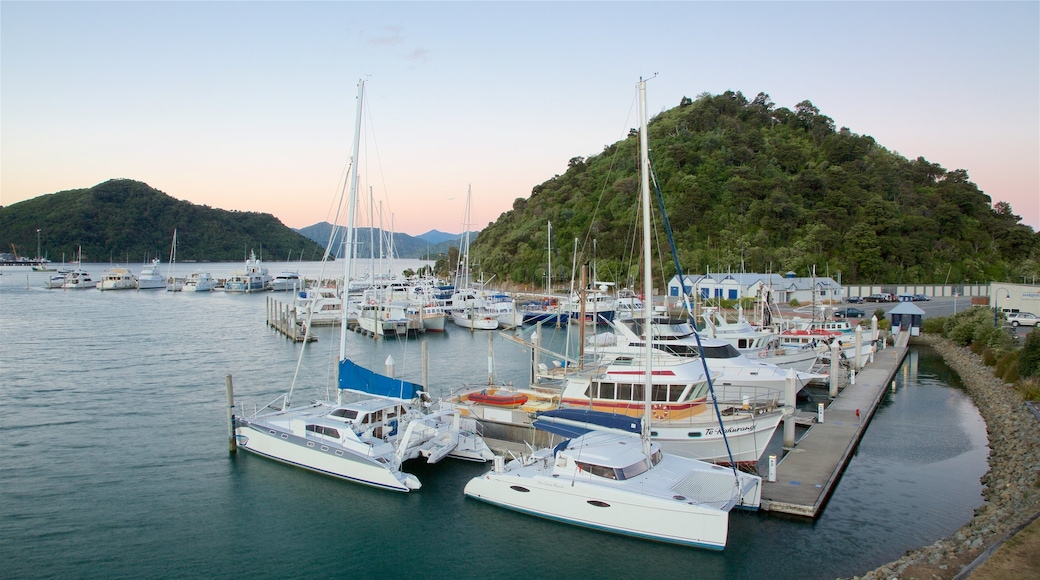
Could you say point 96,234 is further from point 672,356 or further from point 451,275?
point 672,356

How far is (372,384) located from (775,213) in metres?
80.9

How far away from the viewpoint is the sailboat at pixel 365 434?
19.4m

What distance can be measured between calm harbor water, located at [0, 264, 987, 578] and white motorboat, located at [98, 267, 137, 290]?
3063 inches

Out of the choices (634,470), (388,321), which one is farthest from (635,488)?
(388,321)

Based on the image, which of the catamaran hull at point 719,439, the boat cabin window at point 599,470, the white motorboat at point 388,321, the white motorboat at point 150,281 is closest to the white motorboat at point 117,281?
the white motorboat at point 150,281

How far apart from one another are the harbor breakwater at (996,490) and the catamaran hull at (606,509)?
10.6 ft

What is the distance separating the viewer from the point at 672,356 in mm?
22688

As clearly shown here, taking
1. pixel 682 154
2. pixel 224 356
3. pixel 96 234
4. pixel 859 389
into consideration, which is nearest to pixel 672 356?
pixel 859 389

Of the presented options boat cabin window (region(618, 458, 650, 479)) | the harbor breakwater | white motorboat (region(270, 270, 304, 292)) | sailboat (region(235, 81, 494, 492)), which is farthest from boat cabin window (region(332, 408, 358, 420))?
white motorboat (region(270, 270, 304, 292))

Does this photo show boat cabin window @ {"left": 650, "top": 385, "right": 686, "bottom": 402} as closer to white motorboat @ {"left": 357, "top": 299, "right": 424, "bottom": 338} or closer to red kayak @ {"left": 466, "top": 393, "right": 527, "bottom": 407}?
red kayak @ {"left": 466, "top": 393, "right": 527, "bottom": 407}

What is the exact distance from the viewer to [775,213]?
91312mm

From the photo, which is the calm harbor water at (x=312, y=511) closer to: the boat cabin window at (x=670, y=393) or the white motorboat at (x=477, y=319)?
the boat cabin window at (x=670, y=393)

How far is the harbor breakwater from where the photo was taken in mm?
12742

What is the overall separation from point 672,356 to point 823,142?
10651cm
